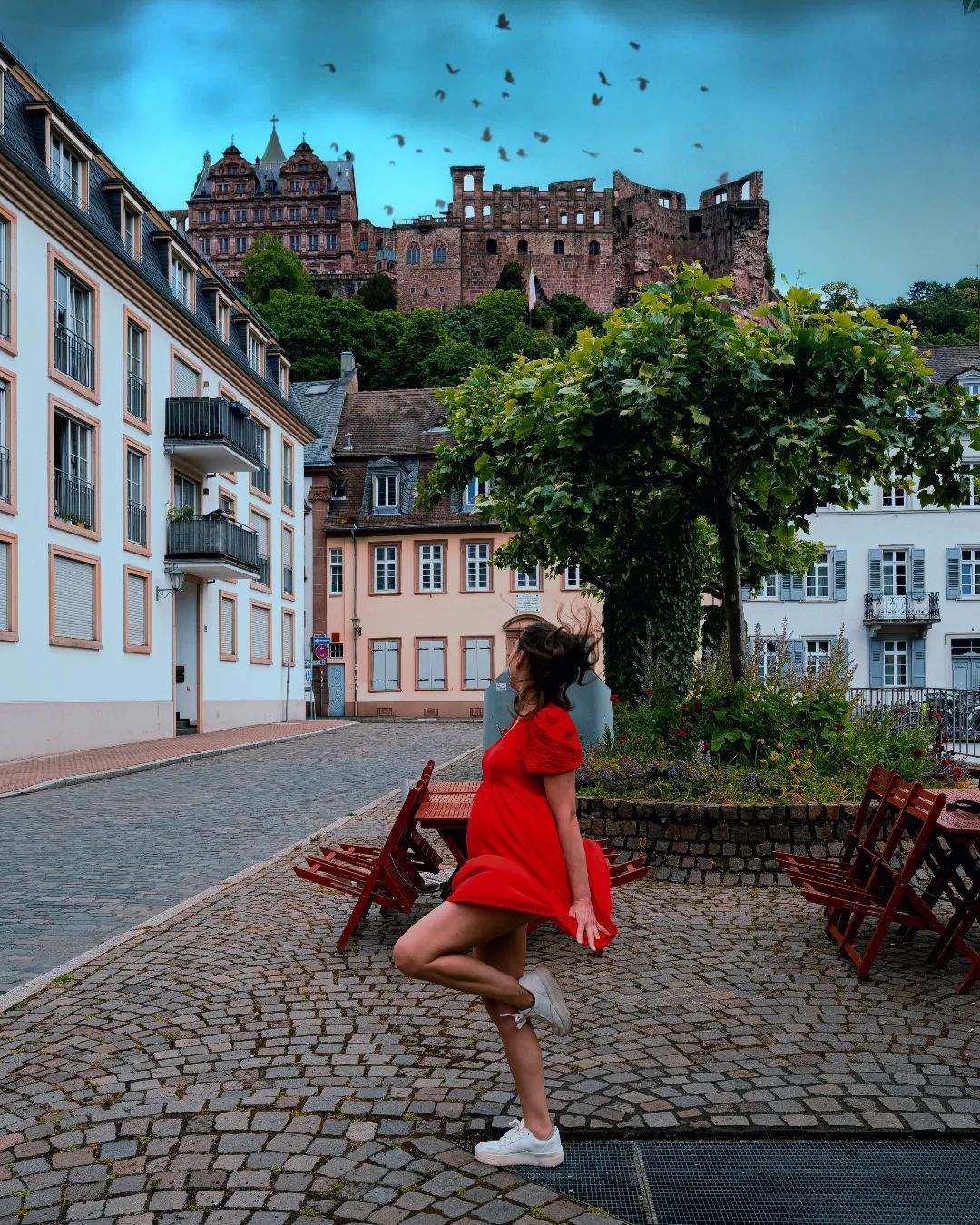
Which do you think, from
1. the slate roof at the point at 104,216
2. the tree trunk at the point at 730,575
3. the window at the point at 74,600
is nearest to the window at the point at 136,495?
the window at the point at 74,600

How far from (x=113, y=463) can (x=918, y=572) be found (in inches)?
1083

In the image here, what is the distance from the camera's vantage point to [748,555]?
2125 cm

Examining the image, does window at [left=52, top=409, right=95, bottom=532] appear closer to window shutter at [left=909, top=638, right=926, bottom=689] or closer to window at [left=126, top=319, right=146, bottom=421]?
window at [left=126, top=319, right=146, bottom=421]

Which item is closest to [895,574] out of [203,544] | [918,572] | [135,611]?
[918,572]

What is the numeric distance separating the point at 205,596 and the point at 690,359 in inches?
950

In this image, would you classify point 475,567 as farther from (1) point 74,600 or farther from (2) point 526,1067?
(2) point 526,1067

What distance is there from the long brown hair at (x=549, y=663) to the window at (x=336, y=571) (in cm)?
4375

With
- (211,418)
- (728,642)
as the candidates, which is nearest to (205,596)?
(211,418)

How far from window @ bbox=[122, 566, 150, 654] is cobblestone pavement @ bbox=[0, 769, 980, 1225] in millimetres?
20757

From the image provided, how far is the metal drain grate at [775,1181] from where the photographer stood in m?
3.37

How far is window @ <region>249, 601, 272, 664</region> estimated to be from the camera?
36.0m

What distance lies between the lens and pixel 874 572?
4200 centimetres

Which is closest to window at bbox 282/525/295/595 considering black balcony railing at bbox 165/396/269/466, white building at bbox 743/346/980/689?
black balcony railing at bbox 165/396/269/466

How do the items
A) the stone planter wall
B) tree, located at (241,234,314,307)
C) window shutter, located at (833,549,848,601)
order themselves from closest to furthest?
the stone planter wall, window shutter, located at (833,549,848,601), tree, located at (241,234,314,307)
